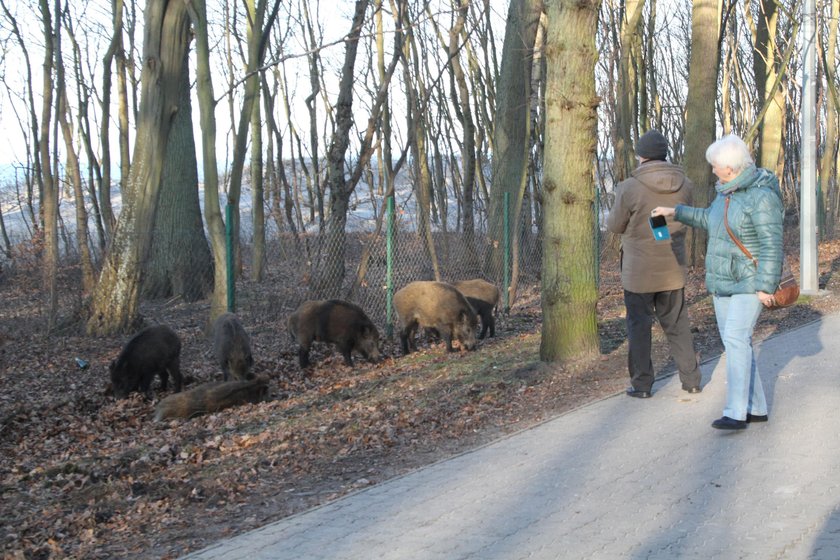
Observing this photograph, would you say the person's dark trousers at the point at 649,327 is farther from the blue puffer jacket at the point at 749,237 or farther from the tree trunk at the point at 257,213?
the tree trunk at the point at 257,213

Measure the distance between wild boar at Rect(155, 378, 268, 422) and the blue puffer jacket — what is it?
4.90m

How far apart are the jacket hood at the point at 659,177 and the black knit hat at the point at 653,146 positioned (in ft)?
0.31

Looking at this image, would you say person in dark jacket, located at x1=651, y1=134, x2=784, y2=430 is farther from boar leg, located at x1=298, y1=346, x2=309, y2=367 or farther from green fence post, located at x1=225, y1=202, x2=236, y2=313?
green fence post, located at x1=225, y1=202, x2=236, y2=313

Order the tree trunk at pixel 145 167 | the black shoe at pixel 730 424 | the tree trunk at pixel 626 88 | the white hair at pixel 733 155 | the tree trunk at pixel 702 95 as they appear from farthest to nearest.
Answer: the tree trunk at pixel 626 88 → the tree trunk at pixel 702 95 → the tree trunk at pixel 145 167 → the black shoe at pixel 730 424 → the white hair at pixel 733 155

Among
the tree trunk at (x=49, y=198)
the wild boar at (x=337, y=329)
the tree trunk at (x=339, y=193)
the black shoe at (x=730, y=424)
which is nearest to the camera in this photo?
the black shoe at (x=730, y=424)

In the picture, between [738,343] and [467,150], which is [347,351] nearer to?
[738,343]

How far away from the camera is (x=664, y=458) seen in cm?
602

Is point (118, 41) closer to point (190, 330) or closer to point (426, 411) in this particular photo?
point (190, 330)

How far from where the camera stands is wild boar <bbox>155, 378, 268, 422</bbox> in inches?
348

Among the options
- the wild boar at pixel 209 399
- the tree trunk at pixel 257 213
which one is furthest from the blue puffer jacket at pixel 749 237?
the tree trunk at pixel 257 213

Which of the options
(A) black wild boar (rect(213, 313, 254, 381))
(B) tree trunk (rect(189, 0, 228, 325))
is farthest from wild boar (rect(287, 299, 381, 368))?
(B) tree trunk (rect(189, 0, 228, 325))

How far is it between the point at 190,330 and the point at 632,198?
8711 mm

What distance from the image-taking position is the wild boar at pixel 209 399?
8.85m

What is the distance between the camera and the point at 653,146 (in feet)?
24.3
